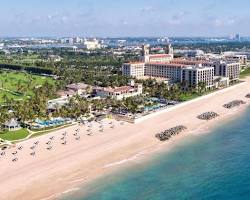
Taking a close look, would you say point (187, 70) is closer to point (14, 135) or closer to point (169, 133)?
point (169, 133)

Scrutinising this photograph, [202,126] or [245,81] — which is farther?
[245,81]

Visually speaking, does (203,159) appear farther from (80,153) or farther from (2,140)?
(2,140)

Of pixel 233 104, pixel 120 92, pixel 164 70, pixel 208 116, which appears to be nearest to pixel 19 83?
pixel 120 92

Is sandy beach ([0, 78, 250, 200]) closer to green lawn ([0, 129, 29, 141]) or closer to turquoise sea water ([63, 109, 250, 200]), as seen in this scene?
turquoise sea water ([63, 109, 250, 200])

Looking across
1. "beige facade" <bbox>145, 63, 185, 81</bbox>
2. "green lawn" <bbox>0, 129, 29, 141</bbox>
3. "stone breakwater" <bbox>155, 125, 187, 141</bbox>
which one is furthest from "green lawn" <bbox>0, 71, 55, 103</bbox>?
"stone breakwater" <bbox>155, 125, 187, 141</bbox>

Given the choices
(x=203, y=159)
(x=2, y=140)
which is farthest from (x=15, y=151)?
(x=203, y=159)

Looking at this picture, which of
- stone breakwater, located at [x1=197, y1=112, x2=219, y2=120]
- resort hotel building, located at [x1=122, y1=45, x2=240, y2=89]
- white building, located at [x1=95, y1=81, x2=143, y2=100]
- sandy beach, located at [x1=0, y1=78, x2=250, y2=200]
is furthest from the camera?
resort hotel building, located at [x1=122, y1=45, x2=240, y2=89]

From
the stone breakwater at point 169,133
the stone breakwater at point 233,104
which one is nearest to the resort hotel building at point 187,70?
the stone breakwater at point 233,104
